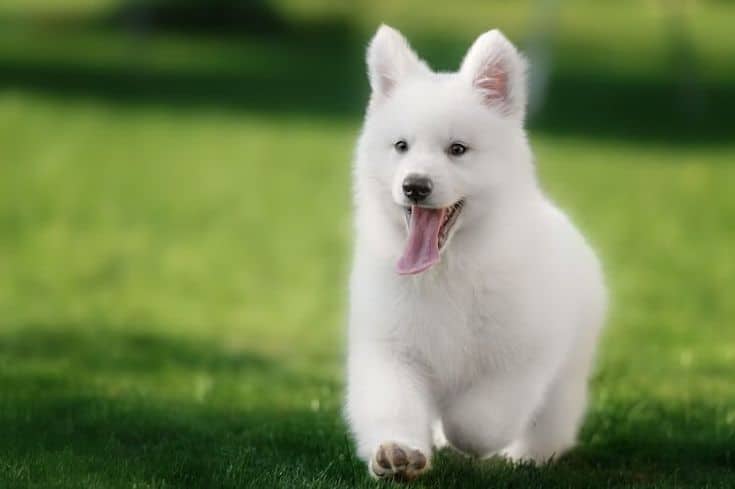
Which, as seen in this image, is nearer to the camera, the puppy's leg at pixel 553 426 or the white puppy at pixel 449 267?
the white puppy at pixel 449 267

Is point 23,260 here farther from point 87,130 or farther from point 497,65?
point 497,65

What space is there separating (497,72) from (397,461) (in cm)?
152

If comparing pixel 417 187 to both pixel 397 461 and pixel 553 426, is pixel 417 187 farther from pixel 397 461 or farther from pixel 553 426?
pixel 553 426

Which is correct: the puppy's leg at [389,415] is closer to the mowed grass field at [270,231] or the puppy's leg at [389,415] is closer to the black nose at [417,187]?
the mowed grass field at [270,231]

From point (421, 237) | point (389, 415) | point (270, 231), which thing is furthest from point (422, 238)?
point (270, 231)

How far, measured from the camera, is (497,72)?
577cm

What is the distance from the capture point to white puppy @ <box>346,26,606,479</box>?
548 centimetres

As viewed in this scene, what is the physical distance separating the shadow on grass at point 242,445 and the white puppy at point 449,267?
23cm

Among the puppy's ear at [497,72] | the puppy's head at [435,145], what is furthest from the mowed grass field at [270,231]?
the puppy's ear at [497,72]

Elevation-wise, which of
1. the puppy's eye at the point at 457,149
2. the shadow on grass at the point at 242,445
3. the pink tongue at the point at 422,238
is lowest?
the shadow on grass at the point at 242,445

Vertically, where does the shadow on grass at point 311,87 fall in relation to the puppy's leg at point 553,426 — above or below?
below

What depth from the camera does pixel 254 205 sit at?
19609 mm

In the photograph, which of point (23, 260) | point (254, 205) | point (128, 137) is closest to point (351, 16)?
point (128, 137)

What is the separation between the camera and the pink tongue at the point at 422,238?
216 inches
